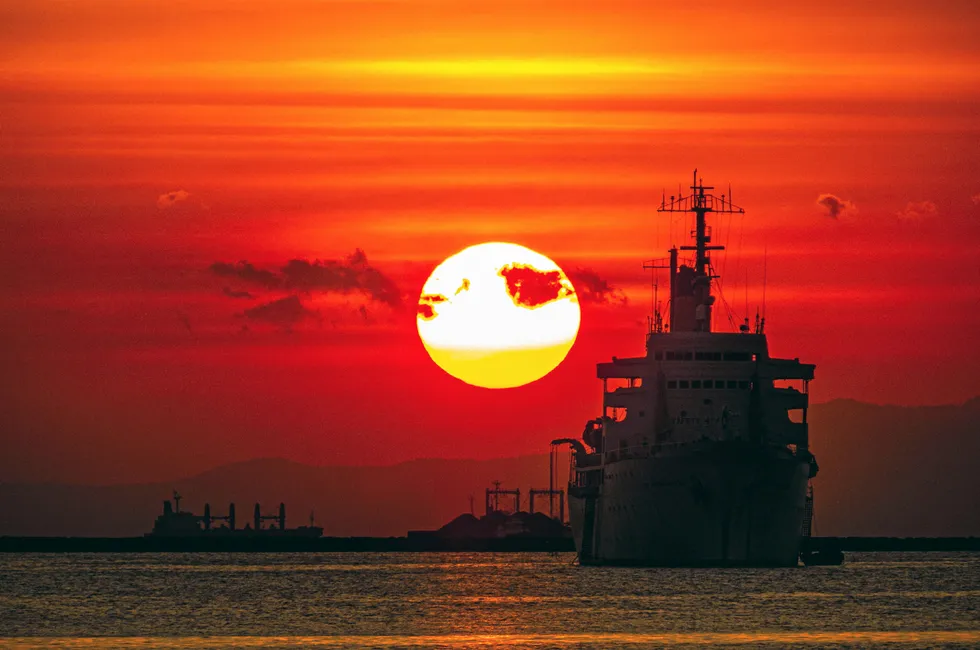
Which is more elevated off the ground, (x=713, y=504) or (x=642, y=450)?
(x=642, y=450)

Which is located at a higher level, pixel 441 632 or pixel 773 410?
pixel 773 410

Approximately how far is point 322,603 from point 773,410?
113 feet

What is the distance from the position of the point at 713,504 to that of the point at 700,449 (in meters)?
3.72

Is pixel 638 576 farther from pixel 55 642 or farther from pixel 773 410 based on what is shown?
pixel 55 642

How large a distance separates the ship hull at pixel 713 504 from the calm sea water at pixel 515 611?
215cm

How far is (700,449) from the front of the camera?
123250 millimetres

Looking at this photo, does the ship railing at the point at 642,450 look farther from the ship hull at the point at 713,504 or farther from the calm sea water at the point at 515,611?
the calm sea water at the point at 515,611

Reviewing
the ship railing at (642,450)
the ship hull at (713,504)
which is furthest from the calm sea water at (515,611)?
the ship railing at (642,450)

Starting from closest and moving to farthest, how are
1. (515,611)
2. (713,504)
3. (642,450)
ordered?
(515,611) → (713,504) → (642,450)

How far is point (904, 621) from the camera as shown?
100312 millimetres

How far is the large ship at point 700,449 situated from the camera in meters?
124

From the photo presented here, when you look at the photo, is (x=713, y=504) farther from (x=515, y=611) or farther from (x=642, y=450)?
(x=515, y=611)

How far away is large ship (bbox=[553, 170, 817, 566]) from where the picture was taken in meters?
124

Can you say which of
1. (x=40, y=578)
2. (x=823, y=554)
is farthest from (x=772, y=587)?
(x=40, y=578)
